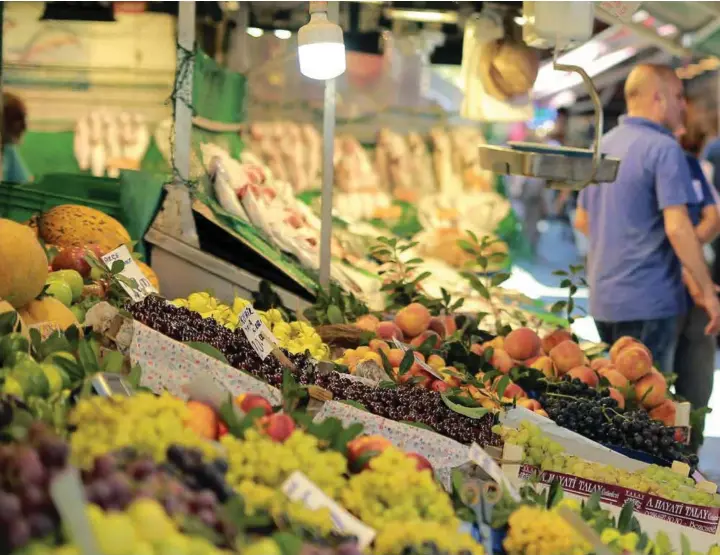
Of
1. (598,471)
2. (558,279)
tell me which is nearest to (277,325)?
(598,471)

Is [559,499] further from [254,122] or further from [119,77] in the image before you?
[119,77]

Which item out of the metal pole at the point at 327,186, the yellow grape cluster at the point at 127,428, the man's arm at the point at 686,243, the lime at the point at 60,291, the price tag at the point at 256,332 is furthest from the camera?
the man's arm at the point at 686,243

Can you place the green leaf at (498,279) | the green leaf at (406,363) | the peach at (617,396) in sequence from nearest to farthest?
the green leaf at (406,363)
the peach at (617,396)
the green leaf at (498,279)

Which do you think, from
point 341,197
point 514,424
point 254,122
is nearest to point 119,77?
point 254,122

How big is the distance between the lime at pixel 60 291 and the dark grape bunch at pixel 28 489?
4.83 ft

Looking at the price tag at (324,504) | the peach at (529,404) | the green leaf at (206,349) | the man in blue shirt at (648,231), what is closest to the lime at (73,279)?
the green leaf at (206,349)

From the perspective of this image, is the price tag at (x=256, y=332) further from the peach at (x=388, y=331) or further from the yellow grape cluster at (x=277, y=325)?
the peach at (x=388, y=331)

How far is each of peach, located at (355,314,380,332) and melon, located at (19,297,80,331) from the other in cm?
111

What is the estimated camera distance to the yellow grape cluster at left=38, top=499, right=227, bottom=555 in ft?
4.29

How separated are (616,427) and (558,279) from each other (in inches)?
282

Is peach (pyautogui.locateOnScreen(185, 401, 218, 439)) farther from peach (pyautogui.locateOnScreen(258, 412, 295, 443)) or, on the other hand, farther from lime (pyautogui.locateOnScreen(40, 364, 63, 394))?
lime (pyautogui.locateOnScreen(40, 364, 63, 394))

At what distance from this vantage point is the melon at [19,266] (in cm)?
257

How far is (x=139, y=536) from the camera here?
4.43ft

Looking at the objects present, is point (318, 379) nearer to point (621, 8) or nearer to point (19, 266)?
point (19, 266)
